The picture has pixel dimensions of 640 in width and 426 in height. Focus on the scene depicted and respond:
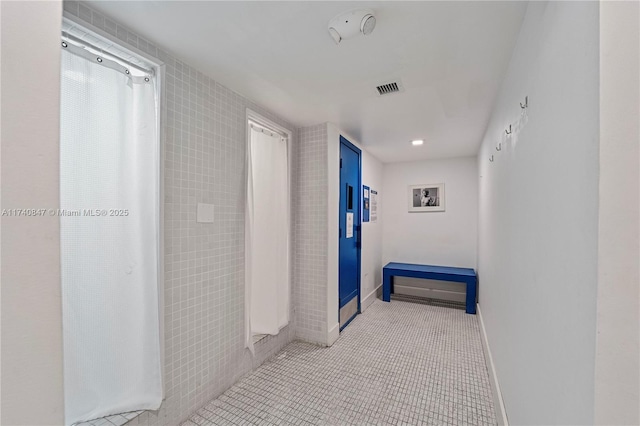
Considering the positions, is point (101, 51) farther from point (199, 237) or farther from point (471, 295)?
point (471, 295)

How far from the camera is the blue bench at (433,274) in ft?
11.8

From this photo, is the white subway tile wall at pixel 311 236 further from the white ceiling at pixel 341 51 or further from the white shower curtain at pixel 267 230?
the white ceiling at pixel 341 51

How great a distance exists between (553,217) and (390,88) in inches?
58.1

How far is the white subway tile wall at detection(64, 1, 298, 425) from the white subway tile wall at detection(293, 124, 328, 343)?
74 cm

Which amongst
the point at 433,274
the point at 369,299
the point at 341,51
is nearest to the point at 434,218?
the point at 433,274

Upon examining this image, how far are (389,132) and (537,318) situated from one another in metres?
2.39

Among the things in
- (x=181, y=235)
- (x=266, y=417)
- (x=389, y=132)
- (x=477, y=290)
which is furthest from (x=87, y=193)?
(x=477, y=290)

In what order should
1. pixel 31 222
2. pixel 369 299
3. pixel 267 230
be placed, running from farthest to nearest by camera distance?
1. pixel 369 299
2. pixel 267 230
3. pixel 31 222

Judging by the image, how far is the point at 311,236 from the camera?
2779 mm

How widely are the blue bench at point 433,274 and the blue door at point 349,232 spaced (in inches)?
30.0

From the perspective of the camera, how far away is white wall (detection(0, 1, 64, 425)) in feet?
1.66

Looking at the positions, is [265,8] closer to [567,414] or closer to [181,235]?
[181,235]

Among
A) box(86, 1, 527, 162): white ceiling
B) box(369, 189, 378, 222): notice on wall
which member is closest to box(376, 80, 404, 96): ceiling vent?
box(86, 1, 527, 162): white ceiling

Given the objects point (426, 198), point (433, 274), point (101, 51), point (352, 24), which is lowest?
point (433, 274)
